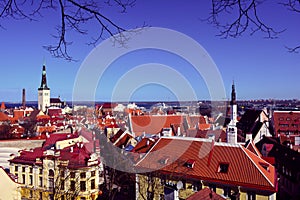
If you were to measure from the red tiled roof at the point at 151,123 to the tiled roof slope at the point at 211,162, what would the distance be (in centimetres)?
1473

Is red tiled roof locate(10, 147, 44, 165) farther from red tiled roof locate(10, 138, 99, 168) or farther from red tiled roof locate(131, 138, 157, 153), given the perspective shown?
red tiled roof locate(131, 138, 157, 153)

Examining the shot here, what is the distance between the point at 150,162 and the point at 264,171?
4805mm

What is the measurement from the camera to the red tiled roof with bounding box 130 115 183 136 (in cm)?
3052

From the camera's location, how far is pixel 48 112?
2574 inches

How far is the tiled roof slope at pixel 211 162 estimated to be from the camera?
12.3 meters

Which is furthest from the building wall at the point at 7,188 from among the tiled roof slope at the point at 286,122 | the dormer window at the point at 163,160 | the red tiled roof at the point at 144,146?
the tiled roof slope at the point at 286,122

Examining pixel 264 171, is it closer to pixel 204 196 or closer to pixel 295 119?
pixel 204 196

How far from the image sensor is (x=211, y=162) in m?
13.6

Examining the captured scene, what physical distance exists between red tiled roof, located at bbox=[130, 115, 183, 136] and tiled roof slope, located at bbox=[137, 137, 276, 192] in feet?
48.3

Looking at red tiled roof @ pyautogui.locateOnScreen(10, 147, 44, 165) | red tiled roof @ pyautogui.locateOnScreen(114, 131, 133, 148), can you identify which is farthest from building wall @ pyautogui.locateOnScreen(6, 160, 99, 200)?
red tiled roof @ pyautogui.locateOnScreen(114, 131, 133, 148)

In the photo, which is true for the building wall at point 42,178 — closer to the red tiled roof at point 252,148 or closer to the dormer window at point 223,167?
the dormer window at point 223,167

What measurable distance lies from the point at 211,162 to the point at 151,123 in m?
18.3

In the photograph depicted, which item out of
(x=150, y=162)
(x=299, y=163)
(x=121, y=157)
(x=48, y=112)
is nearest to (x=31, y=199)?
(x=121, y=157)

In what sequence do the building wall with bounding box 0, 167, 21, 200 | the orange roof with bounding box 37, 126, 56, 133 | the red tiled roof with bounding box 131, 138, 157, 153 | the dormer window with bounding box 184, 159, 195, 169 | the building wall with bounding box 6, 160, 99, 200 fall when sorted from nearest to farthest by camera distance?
the building wall with bounding box 0, 167, 21, 200, the dormer window with bounding box 184, 159, 195, 169, the building wall with bounding box 6, 160, 99, 200, the red tiled roof with bounding box 131, 138, 157, 153, the orange roof with bounding box 37, 126, 56, 133
